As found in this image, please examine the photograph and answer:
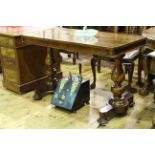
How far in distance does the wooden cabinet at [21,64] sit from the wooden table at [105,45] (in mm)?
277

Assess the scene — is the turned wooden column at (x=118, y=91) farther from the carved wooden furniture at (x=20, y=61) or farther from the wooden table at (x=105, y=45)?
the carved wooden furniture at (x=20, y=61)

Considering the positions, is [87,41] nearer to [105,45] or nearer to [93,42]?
[93,42]

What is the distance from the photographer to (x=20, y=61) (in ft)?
10.3

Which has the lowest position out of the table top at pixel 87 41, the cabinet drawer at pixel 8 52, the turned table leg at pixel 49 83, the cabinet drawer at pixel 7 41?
the turned table leg at pixel 49 83

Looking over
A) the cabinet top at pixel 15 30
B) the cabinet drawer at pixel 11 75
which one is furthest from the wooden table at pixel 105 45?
the cabinet drawer at pixel 11 75

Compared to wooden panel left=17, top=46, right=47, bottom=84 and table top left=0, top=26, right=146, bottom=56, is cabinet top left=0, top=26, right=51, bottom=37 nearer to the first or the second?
table top left=0, top=26, right=146, bottom=56

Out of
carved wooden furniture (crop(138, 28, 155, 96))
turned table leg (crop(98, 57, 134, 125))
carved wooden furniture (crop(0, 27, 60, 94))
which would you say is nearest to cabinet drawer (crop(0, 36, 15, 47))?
carved wooden furniture (crop(0, 27, 60, 94))

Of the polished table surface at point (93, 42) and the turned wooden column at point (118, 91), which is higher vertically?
the polished table surface at point (93, 42)

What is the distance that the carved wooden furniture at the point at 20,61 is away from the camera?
3.08 m

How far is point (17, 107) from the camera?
9.53ft

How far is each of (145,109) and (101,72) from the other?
128cm

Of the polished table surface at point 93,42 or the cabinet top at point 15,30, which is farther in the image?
the cabinet top at point 15,30

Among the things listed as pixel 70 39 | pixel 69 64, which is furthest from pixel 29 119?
pixel 69 64

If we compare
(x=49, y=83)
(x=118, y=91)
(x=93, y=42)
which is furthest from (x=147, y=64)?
(x=49, y=83)
